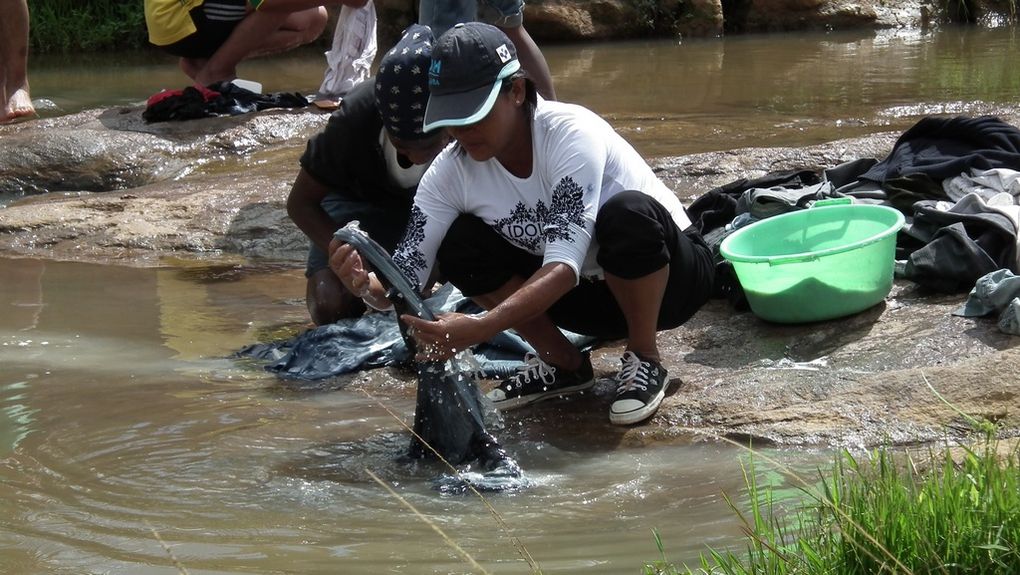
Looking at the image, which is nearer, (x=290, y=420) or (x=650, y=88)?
(x=290, y=420)

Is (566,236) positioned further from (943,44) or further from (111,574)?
(943,44)

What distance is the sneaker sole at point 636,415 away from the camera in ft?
10.9

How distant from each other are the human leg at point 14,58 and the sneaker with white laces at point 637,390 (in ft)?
15.8

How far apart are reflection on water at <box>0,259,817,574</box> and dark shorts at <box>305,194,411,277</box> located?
0.55m

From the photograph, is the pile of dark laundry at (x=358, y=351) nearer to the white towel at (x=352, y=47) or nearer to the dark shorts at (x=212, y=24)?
the white towel at (x=352, y=47)

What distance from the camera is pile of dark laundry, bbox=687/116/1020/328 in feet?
12.3

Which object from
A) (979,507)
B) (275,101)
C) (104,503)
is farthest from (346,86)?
(979,507)

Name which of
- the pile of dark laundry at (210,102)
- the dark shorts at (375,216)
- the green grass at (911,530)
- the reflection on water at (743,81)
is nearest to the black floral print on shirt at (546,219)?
the dark shorts at (375,216)

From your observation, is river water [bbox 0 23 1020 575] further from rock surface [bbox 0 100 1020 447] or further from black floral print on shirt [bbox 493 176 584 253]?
black floral print on shirt [bbox 493 176 584 253]

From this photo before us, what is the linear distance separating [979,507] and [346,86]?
238 inches

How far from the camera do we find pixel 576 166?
125 inches

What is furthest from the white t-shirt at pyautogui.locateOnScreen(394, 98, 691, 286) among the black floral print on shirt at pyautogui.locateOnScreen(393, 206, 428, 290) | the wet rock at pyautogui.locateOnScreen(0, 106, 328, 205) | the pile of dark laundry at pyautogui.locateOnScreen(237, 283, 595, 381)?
the wet rock at pyautogui.locateOnScreen(0, 106, 328, 205)

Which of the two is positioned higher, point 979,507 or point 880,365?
point 979,507

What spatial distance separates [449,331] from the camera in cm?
297
